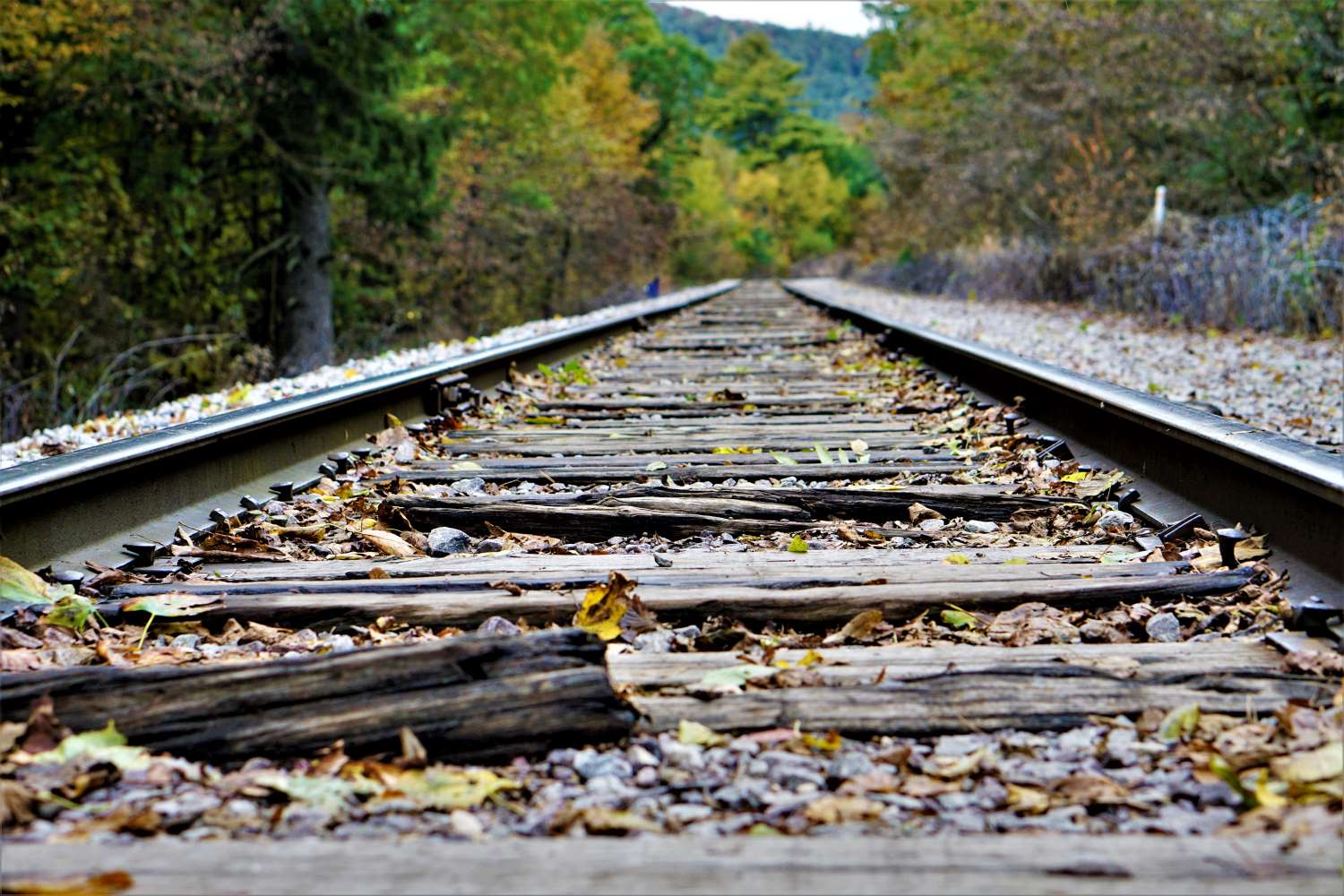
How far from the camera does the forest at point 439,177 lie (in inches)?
488

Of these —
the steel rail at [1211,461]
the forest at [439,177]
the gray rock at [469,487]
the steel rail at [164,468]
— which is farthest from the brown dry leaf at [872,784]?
the forest at [439,177]

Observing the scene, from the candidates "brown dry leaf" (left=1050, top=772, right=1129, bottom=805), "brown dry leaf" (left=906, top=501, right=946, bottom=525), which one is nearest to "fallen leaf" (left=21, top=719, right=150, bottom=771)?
"brown dry leaf" (left=1050, top=772, right=1129, bottom=805)

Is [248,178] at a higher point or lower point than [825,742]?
higher

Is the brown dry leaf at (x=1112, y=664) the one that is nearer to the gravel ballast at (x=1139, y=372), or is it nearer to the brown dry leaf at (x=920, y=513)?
the brown dry leaf at (x=920, y=513)

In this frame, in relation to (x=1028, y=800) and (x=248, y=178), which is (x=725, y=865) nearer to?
(x=1028, y=800)

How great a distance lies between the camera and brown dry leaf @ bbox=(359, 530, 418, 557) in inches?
109

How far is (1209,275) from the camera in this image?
11.8 metres

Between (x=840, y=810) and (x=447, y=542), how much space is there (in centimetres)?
167

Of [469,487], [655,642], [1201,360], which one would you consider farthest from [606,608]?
[1201,360]

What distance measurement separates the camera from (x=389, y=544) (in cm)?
278

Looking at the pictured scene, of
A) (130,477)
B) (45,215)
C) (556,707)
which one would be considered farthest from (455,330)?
(556,707)

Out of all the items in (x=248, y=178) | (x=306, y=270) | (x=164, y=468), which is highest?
(x=248, y=178)

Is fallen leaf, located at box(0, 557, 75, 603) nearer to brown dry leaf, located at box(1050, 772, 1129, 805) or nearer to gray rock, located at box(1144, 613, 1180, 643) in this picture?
brown dry leaf, located at box(1050, 772, 1129, 805)

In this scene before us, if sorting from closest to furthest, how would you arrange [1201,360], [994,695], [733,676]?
[994,695] < [733,676] < [1201,360]
